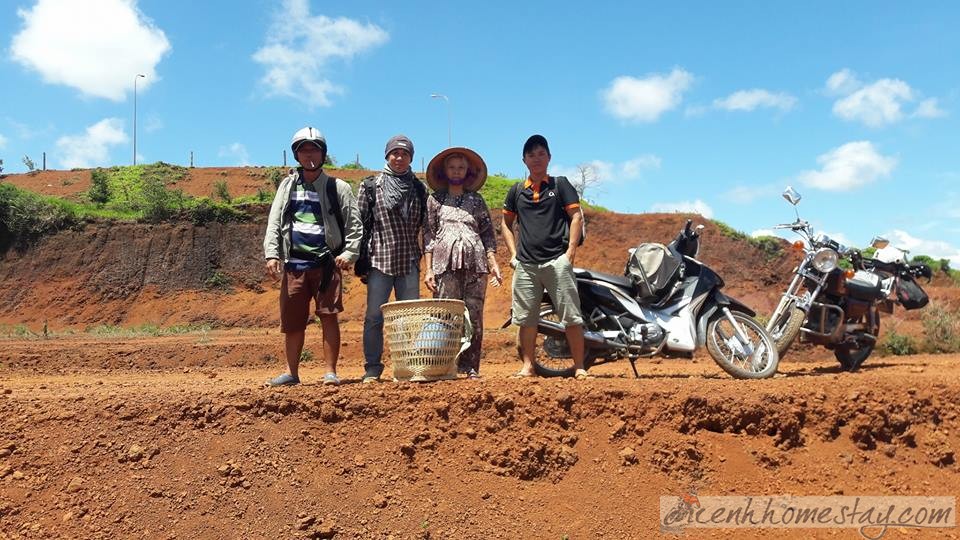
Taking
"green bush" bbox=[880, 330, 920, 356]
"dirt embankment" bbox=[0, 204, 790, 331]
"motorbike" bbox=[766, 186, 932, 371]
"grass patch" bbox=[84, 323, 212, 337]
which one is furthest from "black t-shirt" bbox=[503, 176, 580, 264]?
"dirt embankment" bbox=[0, 204, 790, 331]

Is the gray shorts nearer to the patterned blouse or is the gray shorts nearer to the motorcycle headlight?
the patterned blouse

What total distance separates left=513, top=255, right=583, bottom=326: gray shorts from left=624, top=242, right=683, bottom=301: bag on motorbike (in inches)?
35.4

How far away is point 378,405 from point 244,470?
0.78m

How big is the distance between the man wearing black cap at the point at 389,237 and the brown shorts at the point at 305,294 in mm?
320

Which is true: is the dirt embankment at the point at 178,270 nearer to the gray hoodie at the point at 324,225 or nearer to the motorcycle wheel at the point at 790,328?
the motorcycle wheel at the point at 790,328

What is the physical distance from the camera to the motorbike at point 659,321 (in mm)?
5809

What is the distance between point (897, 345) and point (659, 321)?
585 cm

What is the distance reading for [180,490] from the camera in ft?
11.7

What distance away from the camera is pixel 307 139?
15.7 ft

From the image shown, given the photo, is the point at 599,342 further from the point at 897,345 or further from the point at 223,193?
the point at 223,193

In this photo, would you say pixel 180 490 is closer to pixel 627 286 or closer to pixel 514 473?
pixel 514 473

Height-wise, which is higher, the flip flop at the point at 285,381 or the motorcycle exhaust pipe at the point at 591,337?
the motorcycle exhaust pipe at the point at 591,337

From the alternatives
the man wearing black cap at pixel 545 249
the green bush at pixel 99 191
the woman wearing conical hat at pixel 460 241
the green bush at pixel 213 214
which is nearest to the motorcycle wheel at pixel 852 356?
the man wearing black cap at pixel 545 249

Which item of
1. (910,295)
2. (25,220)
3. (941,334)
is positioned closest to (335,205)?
(910,295)
